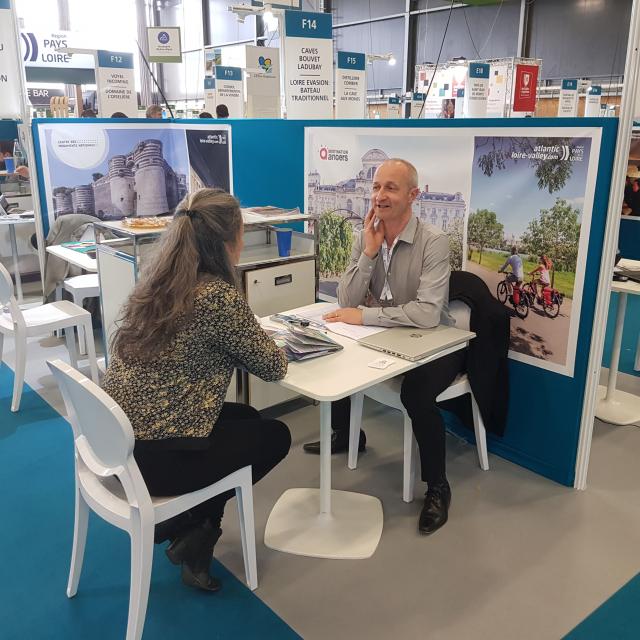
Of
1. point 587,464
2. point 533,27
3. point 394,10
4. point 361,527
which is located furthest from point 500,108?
point 361,527

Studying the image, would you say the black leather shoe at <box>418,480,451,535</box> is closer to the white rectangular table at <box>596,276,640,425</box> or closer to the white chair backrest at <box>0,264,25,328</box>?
the white rectangular table at <box>596,276,640,425</box>

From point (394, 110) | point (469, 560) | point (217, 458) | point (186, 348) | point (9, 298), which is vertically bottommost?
point (469, 560)

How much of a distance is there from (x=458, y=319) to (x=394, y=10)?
10.2 metres

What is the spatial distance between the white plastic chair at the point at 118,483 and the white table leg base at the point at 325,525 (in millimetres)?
402

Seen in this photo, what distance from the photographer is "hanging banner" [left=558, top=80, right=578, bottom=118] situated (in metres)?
7.98

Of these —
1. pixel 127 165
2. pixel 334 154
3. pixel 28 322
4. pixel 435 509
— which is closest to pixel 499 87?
pixel 127 165

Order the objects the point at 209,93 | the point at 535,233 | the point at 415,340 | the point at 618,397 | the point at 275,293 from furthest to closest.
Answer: the point at 209,93 < the point at 618,397 < the point at 275,293 < the point at 535,233 < the point at 415,340

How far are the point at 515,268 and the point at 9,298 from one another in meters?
2.37

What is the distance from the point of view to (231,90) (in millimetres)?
5715

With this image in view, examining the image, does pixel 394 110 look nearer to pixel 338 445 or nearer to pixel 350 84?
pixel 350 84

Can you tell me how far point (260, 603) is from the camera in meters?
1.89

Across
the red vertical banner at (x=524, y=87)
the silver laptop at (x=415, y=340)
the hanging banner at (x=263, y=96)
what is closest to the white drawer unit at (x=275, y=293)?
the silver laptop at (x=415, y=340)

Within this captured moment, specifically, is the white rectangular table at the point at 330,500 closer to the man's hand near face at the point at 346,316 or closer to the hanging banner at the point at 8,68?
the man's hand near face at the point at 346,316

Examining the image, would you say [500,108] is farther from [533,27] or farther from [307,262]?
[307,262]
